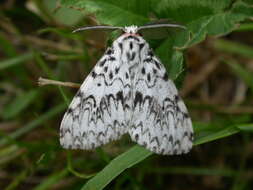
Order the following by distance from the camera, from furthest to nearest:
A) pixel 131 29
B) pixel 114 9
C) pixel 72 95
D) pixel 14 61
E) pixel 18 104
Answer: pixel 18 104
pixel 14 61
pixel 72 95
pixel 131 29
pixel 114 9

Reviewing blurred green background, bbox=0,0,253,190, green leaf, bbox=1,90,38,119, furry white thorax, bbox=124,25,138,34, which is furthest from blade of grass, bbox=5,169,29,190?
furry white thorax, bbox=124,25,138,34

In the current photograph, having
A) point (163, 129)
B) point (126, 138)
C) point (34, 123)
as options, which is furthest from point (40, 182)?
point (163, 129)

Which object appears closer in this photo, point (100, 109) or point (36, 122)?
point (100, 109)

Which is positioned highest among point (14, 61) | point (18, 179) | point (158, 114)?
point (14, 61)

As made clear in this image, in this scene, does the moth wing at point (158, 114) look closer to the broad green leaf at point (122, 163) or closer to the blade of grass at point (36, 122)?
the broad green leaf at point (122, 163)

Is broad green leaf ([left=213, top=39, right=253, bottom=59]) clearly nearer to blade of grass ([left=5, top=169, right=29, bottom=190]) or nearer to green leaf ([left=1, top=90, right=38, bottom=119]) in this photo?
green leaf ([left=1, top=90, right=38, bottom=119])

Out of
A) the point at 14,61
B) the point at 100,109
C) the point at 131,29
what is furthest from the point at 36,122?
the point at 131,29

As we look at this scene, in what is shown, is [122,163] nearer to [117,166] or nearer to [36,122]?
[117,166]

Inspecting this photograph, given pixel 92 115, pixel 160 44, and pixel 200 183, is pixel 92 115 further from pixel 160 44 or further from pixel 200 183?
pixel 200 183
